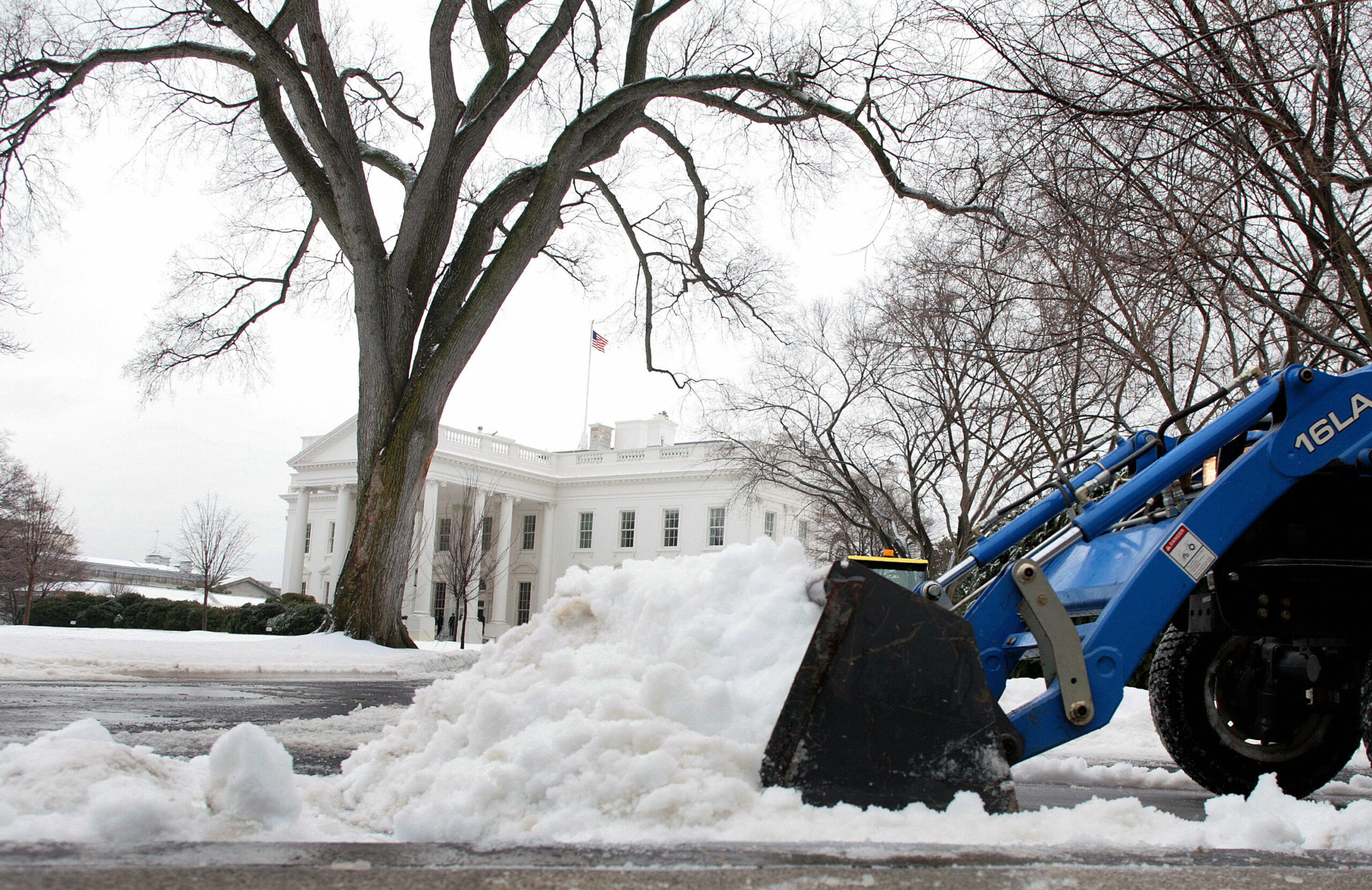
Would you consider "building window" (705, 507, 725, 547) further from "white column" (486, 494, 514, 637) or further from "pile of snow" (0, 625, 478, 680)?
"pile of snow" (0, 625, 478, 680)

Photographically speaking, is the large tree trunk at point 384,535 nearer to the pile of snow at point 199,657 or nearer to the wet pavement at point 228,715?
the pile of snow at point 199,657

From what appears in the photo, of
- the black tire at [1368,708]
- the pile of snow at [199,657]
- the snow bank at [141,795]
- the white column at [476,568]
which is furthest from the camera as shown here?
the white column at [476,568]

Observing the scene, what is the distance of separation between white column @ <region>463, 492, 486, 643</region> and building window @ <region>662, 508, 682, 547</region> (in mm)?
9535

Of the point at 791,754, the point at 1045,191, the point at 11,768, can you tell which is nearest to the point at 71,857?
the point at 11,768

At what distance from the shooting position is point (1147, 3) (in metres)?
5.66

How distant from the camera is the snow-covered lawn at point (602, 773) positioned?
7.18 ft

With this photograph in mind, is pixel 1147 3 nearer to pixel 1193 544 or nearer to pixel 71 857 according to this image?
pixel 1193 544

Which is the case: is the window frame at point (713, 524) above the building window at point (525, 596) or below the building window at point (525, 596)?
above

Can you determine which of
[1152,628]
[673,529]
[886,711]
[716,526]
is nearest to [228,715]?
[886,711]

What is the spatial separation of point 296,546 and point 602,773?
54.9 meters

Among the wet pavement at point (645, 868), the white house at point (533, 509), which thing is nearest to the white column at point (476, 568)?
the white house at point (533, 509)

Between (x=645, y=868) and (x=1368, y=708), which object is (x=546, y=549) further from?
(x=645, y=868)

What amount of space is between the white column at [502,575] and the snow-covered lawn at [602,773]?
47.5m

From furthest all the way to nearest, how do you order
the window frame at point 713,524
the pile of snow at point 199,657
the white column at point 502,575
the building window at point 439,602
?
the building window at point 439,602 < the white column at point 502,575 < the window frame at point 713,524 < the pile of snow at point 199,657
